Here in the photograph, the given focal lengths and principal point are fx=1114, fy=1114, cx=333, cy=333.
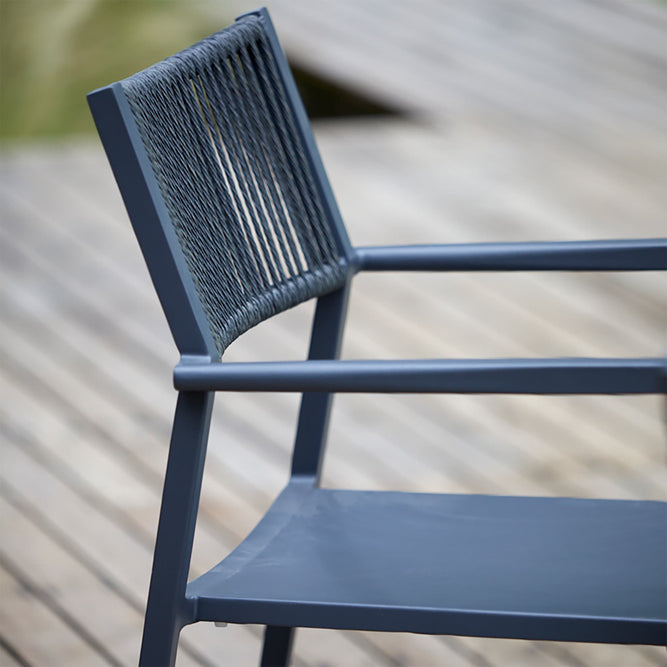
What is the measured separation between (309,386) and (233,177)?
274 mm

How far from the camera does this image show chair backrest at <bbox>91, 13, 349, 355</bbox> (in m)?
0.80

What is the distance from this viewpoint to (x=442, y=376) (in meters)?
0.71

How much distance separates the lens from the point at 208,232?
2.86 feet

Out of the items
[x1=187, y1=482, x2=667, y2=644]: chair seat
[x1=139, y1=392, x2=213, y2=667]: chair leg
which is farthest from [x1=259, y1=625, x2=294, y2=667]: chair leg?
[x1=139, y1=392, x2=213, y2=667]: chair leg

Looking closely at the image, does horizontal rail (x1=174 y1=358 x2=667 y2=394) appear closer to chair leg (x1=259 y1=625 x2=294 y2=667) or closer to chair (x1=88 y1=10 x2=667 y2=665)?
chair (x1=88 y1=10 x2=667 y2=665)

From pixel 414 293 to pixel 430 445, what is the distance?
2.10ft

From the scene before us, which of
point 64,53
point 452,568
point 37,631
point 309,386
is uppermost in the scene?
point 309,386

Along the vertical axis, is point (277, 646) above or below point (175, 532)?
below

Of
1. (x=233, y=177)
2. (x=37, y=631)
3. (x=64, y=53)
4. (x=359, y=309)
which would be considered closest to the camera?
(x=233, y=177)

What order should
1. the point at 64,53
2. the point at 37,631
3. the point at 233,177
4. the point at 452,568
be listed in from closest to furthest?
the point at 452,568 → the point at 233,177 → the point at 37,631 → the point at 64,53

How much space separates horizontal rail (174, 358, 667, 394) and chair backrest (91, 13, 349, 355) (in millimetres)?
58

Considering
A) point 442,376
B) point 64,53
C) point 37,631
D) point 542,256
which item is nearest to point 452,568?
point 442,376

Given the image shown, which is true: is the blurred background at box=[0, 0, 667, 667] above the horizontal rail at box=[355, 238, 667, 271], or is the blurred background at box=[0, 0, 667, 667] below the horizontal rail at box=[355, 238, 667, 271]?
below

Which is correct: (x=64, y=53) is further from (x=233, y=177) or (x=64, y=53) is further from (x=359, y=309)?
(x=233, y=177)
